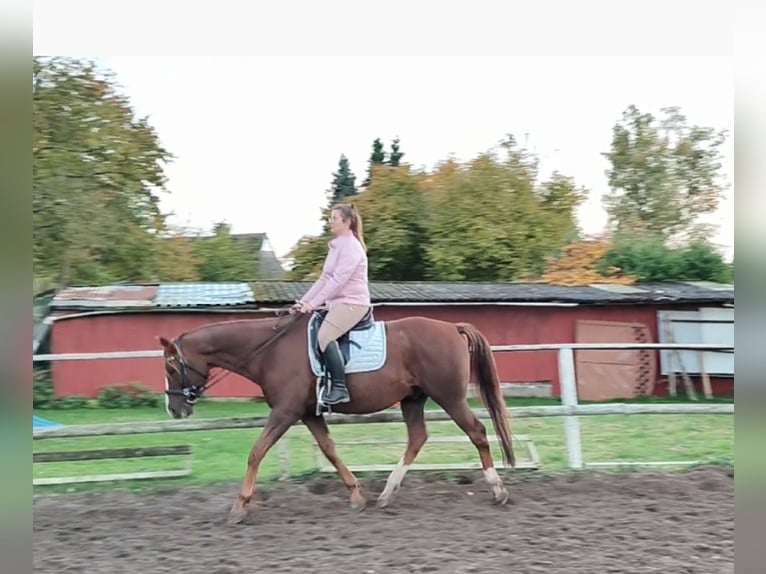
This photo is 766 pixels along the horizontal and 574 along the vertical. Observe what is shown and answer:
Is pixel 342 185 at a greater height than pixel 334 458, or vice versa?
pixel 342 185

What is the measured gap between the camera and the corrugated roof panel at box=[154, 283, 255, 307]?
5.93 metres

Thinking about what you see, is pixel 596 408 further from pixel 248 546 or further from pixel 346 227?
pixel 248 546

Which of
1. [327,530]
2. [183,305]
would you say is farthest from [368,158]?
[327,530]

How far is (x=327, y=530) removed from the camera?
14.7ft

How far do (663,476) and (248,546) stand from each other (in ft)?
9.72

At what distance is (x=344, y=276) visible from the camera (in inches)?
186

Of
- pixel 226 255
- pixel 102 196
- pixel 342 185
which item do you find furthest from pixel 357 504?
pixel 102 196

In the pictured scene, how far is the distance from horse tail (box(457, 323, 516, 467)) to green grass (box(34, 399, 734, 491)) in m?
0.65

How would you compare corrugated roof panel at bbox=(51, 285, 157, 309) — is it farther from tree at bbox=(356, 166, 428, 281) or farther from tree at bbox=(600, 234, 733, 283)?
tree at bbox=(600, 234, 733, 283)

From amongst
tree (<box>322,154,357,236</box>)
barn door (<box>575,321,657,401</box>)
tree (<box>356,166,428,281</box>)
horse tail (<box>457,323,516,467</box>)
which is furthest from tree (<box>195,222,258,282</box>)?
barn door (<box>575,321,657,401</box>)

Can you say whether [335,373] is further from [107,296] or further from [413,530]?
[107,296]

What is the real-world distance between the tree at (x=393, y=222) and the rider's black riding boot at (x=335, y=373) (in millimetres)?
1325

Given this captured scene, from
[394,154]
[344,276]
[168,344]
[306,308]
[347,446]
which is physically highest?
[394,154]

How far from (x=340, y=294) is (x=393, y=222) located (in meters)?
1.37
